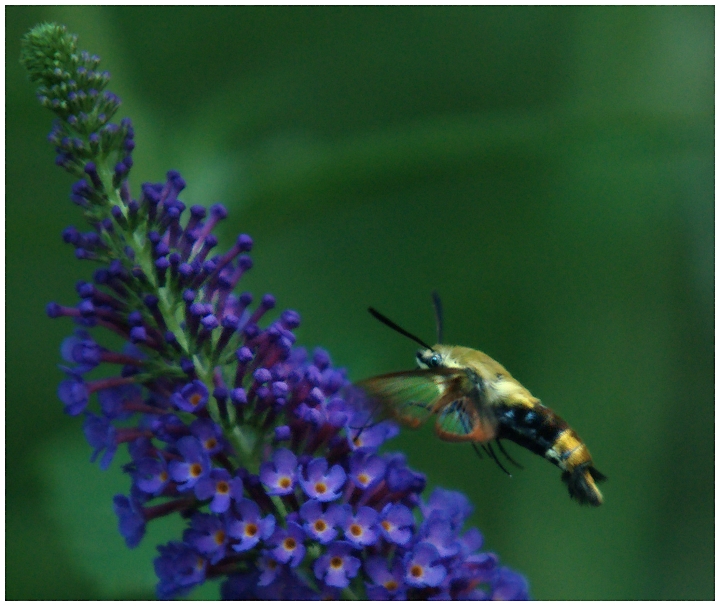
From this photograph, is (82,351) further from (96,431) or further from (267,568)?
(267,568)

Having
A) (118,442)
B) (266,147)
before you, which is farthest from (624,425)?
(118,442)

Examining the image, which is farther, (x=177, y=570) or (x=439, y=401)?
(x=439, y=401)

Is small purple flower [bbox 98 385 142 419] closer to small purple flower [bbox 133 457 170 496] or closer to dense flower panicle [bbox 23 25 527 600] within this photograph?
dense flower panicle [bbox 23 25 527 600]

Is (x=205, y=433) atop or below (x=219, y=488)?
atop

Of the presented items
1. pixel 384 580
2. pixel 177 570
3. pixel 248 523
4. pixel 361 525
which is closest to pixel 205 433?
pixel 248 523

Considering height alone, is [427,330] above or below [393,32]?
below

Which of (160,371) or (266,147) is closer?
(160,371)

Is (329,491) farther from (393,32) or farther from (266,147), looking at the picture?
(393,32)
